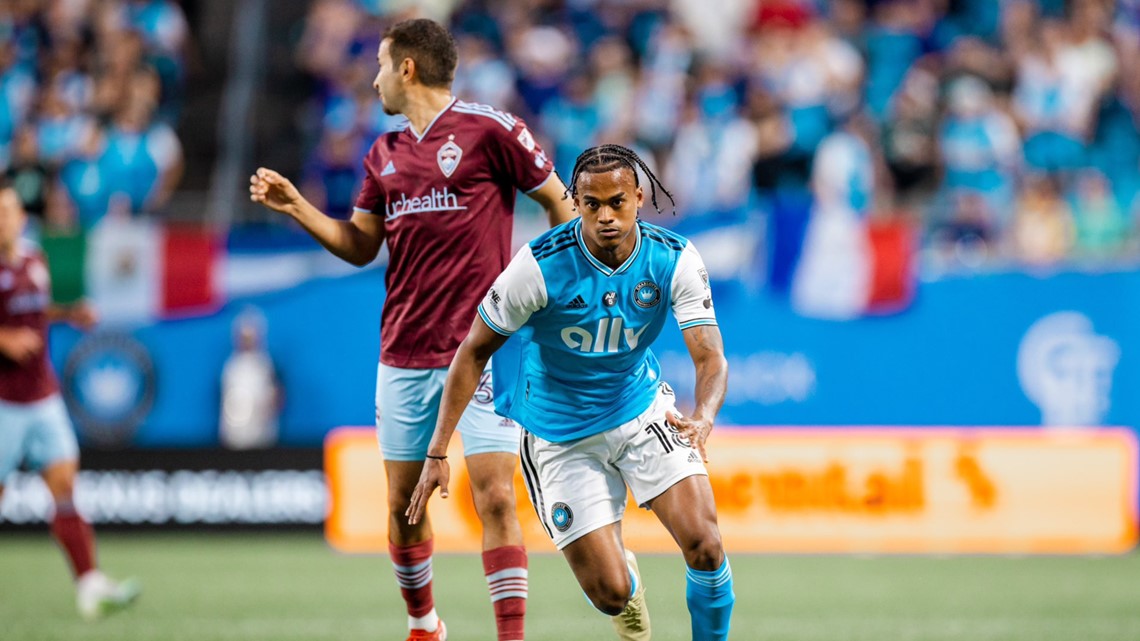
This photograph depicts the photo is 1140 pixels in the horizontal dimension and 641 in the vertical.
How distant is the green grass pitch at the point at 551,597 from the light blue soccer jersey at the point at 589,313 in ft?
7.83

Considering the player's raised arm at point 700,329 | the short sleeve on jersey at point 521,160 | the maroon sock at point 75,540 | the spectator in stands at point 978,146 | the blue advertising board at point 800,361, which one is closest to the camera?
the player's raised arm at point 700,329

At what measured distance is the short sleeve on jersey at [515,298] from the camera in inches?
232

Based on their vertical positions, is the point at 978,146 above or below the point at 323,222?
above

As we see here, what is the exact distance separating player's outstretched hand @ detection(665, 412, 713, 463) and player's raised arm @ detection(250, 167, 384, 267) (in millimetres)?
2052

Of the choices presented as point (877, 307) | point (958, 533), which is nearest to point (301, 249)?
point (877, 307)

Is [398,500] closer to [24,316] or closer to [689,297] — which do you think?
[689,297]

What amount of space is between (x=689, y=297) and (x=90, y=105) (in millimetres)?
12000

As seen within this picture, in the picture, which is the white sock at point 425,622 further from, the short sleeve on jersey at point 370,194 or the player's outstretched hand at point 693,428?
the player's outstretched hand at point 693,428

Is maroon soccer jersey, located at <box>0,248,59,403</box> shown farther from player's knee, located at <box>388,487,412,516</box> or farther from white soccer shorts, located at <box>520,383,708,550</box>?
white soccer shorts, located at <box>520,383,708,550</box>

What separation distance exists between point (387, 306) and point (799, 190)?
867 centimetres

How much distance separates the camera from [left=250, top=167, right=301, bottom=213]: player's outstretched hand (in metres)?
6.62

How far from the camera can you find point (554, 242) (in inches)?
236

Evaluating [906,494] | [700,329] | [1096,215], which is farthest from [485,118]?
[1096,215]

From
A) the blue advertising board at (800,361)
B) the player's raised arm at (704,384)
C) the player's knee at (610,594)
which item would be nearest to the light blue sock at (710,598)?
the player's knee at (610,594)
